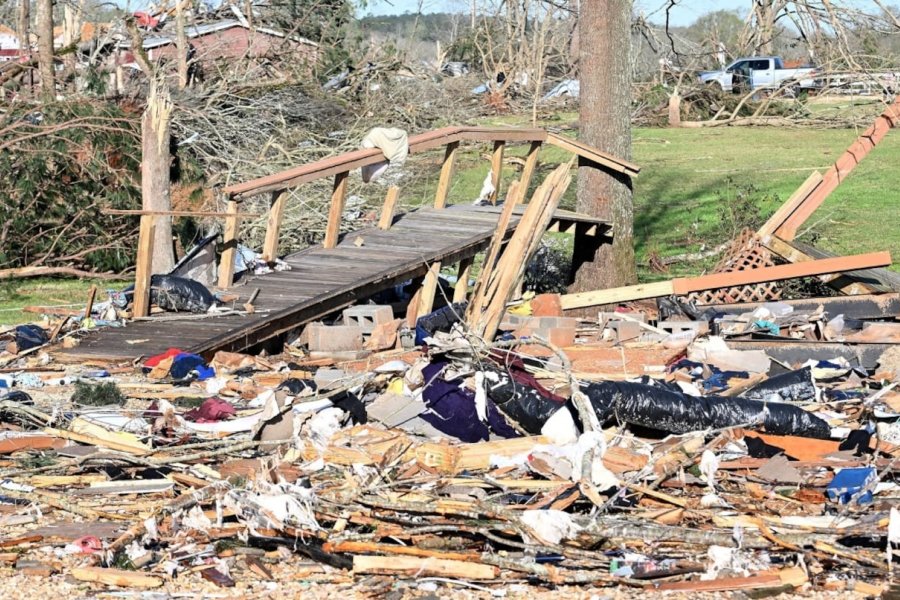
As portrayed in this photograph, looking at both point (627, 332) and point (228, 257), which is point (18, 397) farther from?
point (627, 332)

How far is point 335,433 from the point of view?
7652 millimetres

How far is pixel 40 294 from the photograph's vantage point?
14.6m

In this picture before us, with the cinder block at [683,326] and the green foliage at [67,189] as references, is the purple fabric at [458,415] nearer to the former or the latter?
the cinder block at [683,326]

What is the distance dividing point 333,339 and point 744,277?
399cm

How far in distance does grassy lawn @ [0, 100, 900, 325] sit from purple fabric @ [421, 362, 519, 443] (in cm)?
614

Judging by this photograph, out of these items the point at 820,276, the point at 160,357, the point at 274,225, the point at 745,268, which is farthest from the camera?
the point at 745,268

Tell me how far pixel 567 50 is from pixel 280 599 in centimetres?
3486

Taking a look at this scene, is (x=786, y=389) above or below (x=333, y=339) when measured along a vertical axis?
above

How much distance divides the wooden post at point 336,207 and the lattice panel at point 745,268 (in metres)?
3.47

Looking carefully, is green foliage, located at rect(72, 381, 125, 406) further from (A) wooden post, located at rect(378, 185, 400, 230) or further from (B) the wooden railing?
(A) wooden post, located at rect(378, 185, 400, 230)

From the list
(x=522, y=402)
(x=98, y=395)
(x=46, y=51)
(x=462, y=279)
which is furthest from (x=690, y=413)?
(x=46, y=51)

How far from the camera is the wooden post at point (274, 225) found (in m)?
12.1

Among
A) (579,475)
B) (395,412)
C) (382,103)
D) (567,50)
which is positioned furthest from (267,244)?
(567,50)

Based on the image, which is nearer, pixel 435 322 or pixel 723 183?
pixel 435 322
